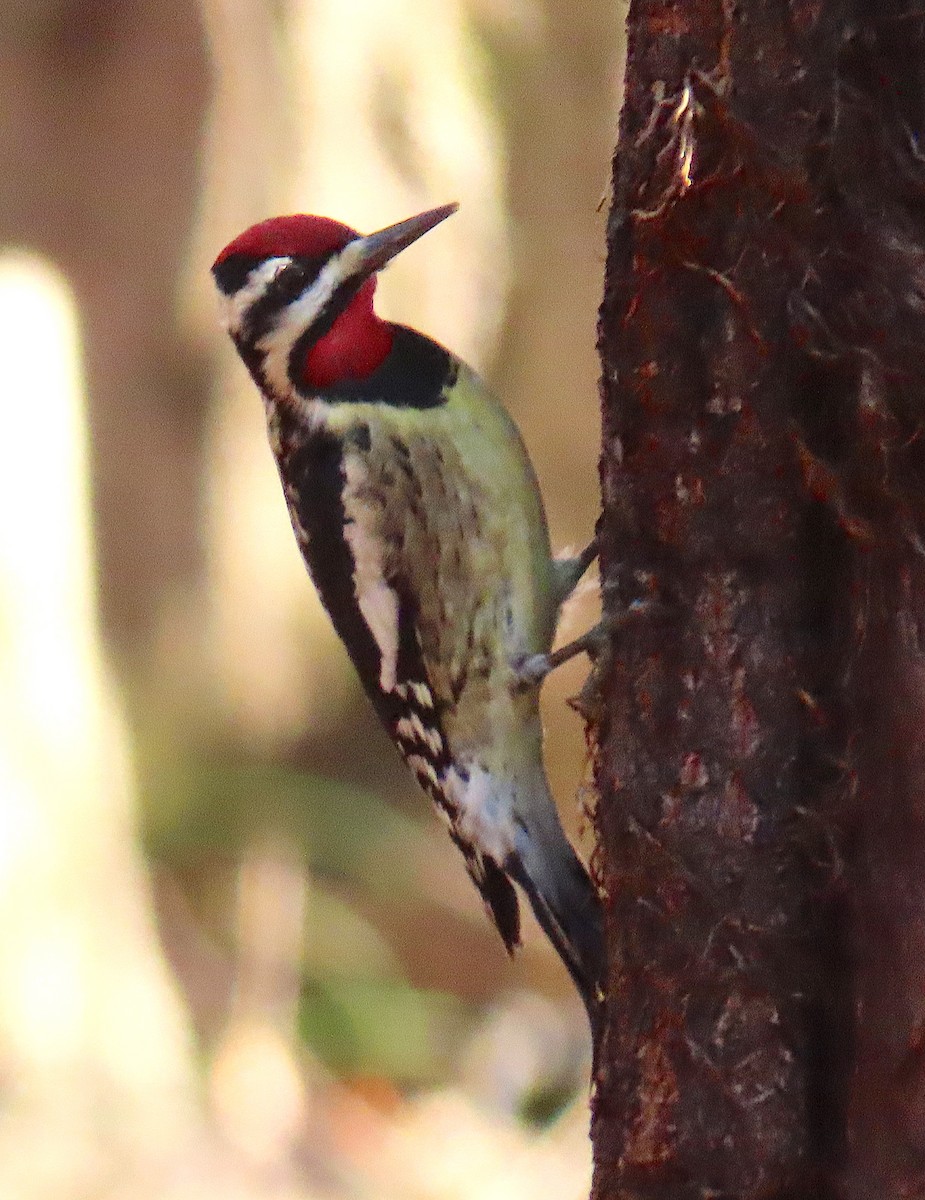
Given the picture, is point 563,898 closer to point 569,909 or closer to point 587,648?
point 569,909

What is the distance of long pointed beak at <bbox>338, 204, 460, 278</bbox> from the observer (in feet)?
7.30

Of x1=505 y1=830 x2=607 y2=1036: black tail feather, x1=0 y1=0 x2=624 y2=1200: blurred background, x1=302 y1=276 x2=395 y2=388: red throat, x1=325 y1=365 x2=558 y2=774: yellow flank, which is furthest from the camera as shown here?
x1=0 y1=0 x2=624 y2=1200: blurred background

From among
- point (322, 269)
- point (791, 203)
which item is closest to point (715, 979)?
point (791, 203)

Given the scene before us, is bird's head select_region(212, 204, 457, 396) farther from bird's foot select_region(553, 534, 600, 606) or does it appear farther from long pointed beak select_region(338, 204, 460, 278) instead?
bird's foot select_region(553, 534, 600, 606)

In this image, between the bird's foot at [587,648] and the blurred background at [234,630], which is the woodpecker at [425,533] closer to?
the bird's foot at [587,648]

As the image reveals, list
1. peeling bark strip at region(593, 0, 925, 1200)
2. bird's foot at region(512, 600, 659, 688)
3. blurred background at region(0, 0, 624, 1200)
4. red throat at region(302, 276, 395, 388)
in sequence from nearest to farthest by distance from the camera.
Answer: peeling bark strip at region(593, 0, 925, 1200)
bird's foot at region(512, 600, 659, 688)
red throat at region(302, 276, 395, 388)
blurred background at region(0, 0, 624, 1200)

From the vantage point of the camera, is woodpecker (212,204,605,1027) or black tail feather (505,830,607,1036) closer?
black tail feather (505,830,607,1036)

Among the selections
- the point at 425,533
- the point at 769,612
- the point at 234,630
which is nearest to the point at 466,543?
the point at 425,533

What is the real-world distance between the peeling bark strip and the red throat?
63 centimetres

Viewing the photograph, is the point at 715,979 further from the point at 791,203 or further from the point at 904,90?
the point at 904,90

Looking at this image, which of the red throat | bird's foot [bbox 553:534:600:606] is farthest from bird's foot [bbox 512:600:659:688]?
the red throat

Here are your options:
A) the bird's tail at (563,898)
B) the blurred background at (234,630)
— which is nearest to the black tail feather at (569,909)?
the bird's tail at (563,898)

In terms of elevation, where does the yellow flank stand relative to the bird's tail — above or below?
above

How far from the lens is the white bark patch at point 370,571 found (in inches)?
87.7
